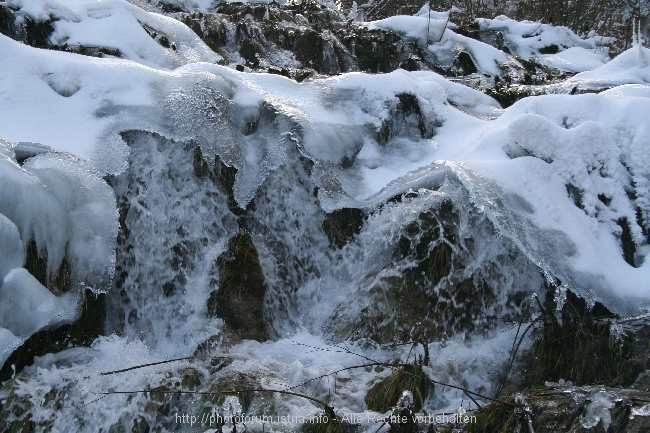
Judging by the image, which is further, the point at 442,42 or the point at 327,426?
the point at 442,42

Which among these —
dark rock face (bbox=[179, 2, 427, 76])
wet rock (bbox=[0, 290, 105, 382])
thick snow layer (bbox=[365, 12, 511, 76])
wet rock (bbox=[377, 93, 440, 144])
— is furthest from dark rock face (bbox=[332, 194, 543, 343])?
thick snow layer (bbox=[365, 12, 511, 76])

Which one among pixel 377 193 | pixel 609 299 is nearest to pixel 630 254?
pixel 609 299

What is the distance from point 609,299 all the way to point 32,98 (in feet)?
15.1

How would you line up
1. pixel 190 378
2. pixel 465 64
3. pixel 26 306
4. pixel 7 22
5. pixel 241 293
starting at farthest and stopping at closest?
pixel 465 64, pixel 7 22, pixel 241 293, pixel 190 378, pixel 26 306

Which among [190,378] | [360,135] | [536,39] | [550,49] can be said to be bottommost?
[190,378]

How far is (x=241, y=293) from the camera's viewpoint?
4176 mm

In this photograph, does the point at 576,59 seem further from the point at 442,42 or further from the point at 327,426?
the point at 327,426

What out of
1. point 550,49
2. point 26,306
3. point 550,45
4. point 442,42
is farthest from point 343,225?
point 550,45

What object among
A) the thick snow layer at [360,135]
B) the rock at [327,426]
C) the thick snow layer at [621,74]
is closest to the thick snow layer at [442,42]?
the thick snow layer at [621,74]

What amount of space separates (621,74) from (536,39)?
5.20 metres

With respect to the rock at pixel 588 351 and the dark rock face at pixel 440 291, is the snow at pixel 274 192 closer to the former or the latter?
the dark rock face at pixel 440 291

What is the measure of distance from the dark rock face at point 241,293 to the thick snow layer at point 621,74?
15.7 ft

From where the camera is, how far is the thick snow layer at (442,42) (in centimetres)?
934

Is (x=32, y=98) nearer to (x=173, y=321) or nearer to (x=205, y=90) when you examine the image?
(x=205, y=90)
